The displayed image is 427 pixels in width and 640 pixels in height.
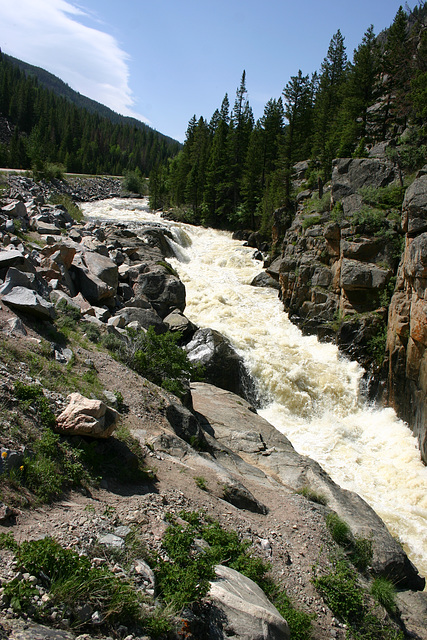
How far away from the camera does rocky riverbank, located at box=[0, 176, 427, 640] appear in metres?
4.02

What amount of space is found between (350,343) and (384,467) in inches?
262

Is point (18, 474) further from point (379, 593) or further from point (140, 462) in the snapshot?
point (379, 593)

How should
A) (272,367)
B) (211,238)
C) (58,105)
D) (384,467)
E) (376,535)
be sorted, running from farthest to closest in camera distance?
(58,105)
(211,238)
(272,367)
(384,467)
(376,535)

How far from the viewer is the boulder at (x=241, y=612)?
13.3 ft

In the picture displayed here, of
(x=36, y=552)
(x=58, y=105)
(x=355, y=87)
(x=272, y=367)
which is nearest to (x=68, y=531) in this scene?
(x=36, y=552)

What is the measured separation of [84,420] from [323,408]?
39.6 feet

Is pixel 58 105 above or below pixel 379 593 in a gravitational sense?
above

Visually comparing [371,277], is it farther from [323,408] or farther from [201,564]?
[201,564]

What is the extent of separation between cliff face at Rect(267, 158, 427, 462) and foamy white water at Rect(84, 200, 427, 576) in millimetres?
869

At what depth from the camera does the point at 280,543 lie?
6.32 meters

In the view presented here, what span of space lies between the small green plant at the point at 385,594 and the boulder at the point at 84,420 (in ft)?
16.3

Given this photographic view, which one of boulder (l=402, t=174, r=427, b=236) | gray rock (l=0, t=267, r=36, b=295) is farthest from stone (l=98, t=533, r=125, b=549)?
boulder (l=402, t=174, r=427, b=236)

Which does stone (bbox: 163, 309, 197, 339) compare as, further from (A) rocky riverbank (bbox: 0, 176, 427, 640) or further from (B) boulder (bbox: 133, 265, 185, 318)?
(A) rocky riverbank (bbox: 0, 176, 427, 640)

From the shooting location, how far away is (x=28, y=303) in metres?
8.61
